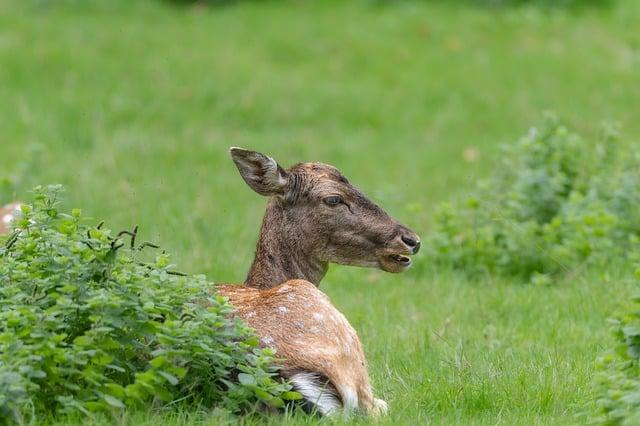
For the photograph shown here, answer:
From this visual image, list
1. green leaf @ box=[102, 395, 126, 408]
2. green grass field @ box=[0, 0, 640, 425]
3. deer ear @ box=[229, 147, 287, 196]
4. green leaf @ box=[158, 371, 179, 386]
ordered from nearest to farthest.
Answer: green leaf @ box=[102, 395, 126, 408], green leaf @ box=[158, 371, 179, 386], deer ear @ box=[229, 147, 287, 196], green grass field @ box=[0, 0, 640, 425]

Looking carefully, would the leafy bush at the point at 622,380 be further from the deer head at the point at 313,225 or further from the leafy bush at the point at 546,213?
the leafy bush at the point at 546,213

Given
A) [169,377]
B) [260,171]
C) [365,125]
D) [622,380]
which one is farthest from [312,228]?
[365,125]

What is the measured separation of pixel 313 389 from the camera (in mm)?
5820

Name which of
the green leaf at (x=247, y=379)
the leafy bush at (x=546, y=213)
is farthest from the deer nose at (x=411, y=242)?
the leafy bush at (x=546, y=213)

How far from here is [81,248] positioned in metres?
5.96

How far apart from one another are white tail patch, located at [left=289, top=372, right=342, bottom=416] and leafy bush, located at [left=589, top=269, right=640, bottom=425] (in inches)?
46.2

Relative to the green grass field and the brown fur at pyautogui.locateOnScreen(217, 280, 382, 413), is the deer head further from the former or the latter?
the brown fur at pyautogui.locateOnScreen(217, 280, 382, 413)

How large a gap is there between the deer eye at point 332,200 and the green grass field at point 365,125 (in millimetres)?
938

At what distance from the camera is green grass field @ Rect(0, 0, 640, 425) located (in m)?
7.84

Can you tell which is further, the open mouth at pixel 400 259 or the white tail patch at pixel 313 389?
the open mouth at pixel 400 259

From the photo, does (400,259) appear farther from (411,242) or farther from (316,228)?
(316,228)

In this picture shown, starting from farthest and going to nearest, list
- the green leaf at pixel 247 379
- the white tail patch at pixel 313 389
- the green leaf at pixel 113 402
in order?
1. the white tail patch at pixel 313 389
2. the green leaf at pixel 247 379
3. the green leaf at pixel 113 402

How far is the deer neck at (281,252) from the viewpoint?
24.6 feet

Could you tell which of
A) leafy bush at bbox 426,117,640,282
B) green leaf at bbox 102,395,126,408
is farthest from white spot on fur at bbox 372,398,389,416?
leafy bush at bbox 426,117,640,282
